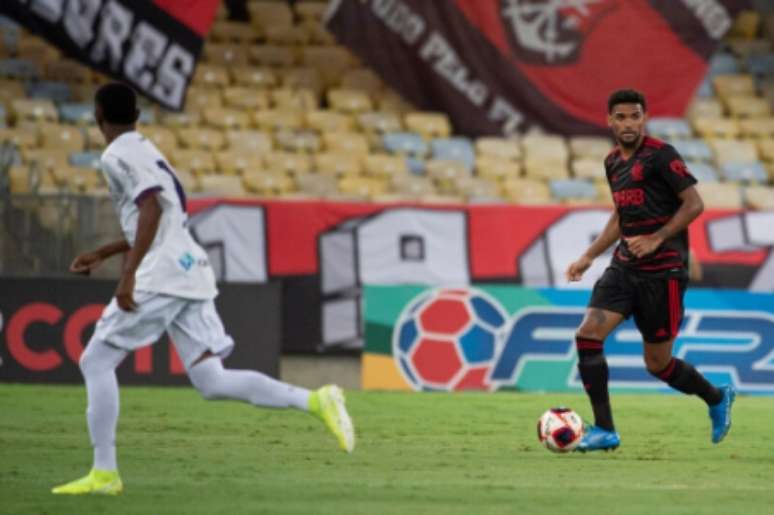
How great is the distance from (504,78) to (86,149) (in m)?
6.21

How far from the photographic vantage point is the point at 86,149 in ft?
69.7

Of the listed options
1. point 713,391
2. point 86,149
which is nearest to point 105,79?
point 86,149

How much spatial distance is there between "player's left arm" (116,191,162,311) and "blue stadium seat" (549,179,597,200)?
601 inches

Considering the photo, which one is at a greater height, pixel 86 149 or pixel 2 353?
pixel 86 149

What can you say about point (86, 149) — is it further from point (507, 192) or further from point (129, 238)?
point (129, 238)

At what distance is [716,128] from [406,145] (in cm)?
503

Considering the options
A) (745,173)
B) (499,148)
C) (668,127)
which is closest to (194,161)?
(499,148)

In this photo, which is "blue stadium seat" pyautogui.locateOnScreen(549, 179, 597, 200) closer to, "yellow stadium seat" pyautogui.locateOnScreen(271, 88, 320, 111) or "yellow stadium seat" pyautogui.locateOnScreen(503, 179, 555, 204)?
"yellow stadium seat" pyautogui.locateOnScreen(503, 179, 555, 204)

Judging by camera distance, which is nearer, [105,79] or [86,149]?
[86,149]

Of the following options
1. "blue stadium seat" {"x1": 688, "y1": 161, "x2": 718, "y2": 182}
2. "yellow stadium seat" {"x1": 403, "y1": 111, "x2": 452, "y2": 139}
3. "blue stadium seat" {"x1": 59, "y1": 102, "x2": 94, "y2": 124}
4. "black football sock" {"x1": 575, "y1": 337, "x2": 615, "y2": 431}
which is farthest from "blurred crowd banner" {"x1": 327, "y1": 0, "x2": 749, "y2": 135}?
"black football sock" {"x1": 575, "y1": 337, "x2": 615, "y2": 431}

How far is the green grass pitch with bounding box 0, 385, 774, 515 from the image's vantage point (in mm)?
7688

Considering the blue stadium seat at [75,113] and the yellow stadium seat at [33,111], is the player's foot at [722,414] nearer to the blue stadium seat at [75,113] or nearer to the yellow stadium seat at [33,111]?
the blue stadium seat at [75,113]

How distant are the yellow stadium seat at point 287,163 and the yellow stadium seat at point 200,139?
697mm

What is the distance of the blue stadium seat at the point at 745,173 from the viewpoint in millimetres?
24203
